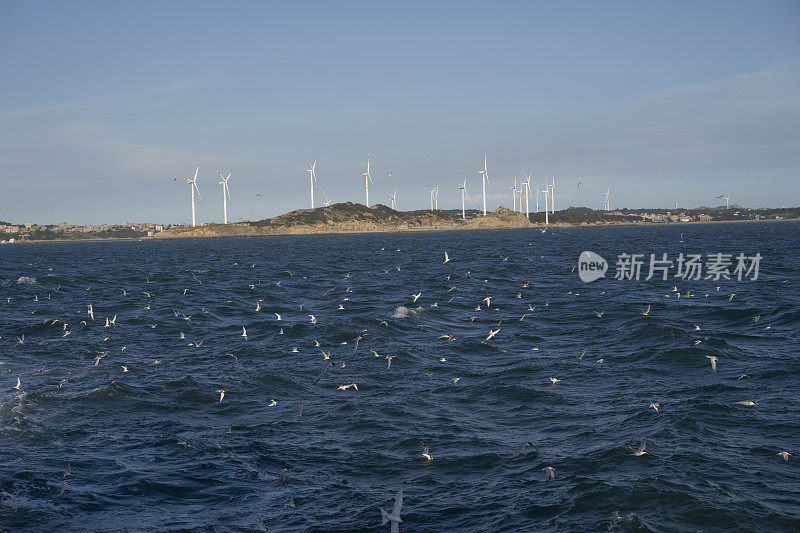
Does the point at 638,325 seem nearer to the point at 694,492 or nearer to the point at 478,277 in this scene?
the point at 694,492

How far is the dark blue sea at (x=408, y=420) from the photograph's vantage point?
703 inches

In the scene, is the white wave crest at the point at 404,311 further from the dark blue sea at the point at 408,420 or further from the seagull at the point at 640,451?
the seagull at the point at 640,451

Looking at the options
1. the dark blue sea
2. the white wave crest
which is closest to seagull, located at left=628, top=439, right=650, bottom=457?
the dark blue sea

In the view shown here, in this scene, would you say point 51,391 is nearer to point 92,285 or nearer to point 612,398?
Answer: point 612,398

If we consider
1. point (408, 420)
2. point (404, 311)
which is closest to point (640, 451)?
point (408, 420)

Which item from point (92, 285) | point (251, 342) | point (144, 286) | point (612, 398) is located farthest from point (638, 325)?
point (92, 285)

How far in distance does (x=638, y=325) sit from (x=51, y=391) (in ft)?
110

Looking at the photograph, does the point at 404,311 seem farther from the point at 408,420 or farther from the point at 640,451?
the point at 640,451

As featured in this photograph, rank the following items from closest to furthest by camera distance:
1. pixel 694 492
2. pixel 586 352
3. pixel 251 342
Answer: pixel 694 492 < pixel 586 352 < pixel 251 342

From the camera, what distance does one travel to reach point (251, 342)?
41.0 meters

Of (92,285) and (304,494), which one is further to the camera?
(92,285)

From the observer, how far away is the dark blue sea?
1784 cm

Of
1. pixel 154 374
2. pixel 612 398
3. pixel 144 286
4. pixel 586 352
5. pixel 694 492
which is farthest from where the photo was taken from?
pixel 144 286

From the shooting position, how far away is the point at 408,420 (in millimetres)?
25172
